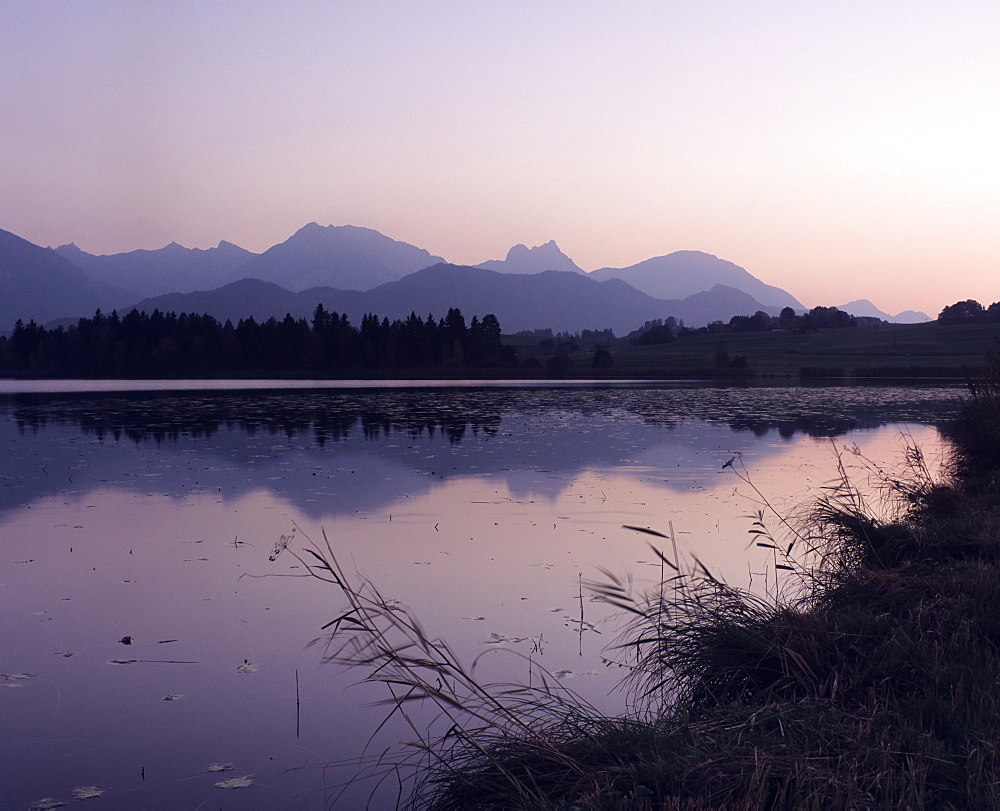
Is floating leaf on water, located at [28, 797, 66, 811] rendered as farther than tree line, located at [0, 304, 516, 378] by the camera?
No

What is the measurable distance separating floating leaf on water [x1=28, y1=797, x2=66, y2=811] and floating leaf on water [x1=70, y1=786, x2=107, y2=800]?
0.10 m

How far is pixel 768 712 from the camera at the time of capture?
16.0ft

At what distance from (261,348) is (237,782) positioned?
362 ft

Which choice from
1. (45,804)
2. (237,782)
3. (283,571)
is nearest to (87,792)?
(45,804)

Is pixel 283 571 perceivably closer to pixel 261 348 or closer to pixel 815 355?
pixel 261 348

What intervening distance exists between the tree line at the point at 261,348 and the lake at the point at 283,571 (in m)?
82.9

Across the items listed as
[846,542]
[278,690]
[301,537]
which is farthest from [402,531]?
[846,542]

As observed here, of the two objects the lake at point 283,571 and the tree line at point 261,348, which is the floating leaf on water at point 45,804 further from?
the tree line at point 261,348

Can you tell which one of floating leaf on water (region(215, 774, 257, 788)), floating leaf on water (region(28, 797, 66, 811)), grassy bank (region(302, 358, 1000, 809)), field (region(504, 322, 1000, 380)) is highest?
field (region(504, 322, 1000, 380))

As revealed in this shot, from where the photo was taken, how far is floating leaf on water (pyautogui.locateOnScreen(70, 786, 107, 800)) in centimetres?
533

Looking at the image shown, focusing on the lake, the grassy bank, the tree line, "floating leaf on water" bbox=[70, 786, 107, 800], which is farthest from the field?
"floating leaf on water" bbox=[70, 786, 107, 800]

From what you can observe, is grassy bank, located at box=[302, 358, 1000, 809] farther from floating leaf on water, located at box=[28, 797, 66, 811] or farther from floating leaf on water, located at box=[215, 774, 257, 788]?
floating leaf on water, located at box=[28, 797, 66, 811]

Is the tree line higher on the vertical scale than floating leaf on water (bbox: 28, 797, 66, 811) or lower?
higher

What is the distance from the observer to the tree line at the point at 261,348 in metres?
110
